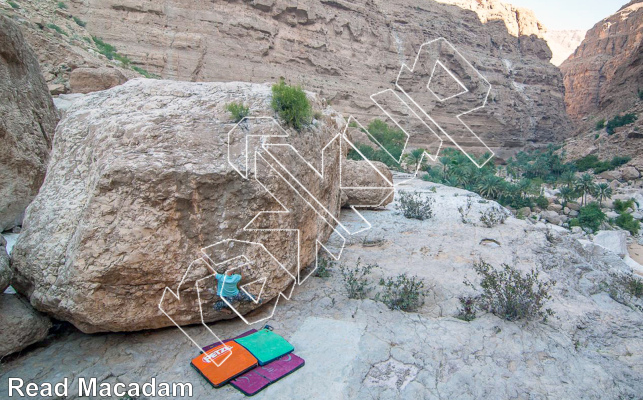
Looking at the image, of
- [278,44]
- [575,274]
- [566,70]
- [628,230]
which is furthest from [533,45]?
[575,274]

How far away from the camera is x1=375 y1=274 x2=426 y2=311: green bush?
11.2 ft

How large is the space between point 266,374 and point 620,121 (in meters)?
41.4

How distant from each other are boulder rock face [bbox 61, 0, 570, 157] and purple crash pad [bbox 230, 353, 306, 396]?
26.1 meters

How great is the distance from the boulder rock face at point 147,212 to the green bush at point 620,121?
39.8 m

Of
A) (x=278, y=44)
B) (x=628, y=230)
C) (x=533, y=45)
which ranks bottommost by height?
(x=628, y=230)

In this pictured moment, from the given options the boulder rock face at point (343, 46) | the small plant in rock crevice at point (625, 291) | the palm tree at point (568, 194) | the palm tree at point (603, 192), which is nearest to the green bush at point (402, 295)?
the small plant in rock crevice at point (625, 291)

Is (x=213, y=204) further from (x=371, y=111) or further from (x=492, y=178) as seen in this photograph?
(x=371, y=111)

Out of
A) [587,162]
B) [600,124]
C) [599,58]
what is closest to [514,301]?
[587,162]

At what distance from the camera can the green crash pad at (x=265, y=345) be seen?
2.63 metres

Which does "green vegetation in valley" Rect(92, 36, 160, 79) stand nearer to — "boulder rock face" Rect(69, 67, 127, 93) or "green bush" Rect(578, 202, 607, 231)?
"boulder rock face" Rect(69, 67, 127, 93)

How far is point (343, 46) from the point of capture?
33469 millimetres

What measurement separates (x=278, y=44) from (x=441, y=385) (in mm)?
31355

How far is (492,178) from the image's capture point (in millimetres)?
20328

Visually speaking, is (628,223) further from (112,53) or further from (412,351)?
(112,53)
